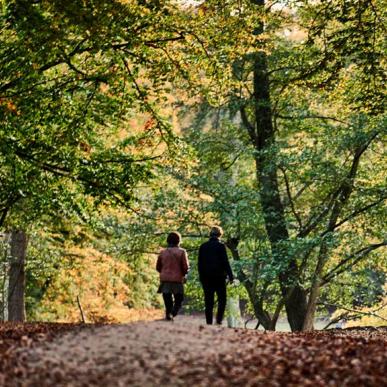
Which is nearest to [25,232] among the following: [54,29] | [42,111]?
[42,111]

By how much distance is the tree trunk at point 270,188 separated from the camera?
1644 cm

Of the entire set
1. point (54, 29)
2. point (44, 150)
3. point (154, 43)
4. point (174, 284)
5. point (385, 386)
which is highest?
point (154, 43)

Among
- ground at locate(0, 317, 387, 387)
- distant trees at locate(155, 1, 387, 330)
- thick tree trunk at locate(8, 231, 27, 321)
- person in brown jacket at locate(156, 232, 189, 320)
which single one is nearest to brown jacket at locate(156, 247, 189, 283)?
person in brown jacket at locate(156, 232, 189, 320)

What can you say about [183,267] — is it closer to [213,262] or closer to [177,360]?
[213,262]

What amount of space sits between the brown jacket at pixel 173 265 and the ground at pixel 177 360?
97.8 inches

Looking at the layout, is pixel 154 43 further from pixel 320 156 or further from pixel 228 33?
pixel 320 156

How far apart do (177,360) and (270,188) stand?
36.4 feet

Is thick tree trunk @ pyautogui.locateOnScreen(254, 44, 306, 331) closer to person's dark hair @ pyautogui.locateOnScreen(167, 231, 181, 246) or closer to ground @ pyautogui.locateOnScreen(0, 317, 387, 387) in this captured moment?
person's dark hair @ pyautogui.locateOnScreen(167, 231, 181, 246)

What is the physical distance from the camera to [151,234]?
733 inches

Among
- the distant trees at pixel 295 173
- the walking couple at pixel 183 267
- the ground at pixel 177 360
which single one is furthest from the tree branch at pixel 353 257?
the ground at pixel 177 360

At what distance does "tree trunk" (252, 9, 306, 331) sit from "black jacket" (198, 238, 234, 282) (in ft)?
15.5

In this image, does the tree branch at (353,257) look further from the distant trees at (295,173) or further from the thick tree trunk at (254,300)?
the thick tree trunk at (254,300)

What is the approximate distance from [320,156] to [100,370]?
35.5 feet

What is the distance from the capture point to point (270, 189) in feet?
57.2
